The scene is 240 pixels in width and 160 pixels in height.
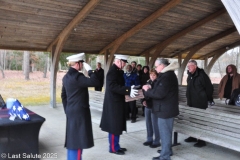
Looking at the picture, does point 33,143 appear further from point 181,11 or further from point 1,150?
point 181,11

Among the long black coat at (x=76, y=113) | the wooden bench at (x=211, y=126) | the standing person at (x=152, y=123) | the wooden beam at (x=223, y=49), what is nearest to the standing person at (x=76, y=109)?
the long black coat at (x=76, y=113)

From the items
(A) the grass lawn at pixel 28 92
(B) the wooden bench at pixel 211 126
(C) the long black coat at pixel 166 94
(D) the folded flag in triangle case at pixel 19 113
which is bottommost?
(A) the grass lawn at pixel 28 92

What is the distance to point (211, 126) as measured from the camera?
388cm

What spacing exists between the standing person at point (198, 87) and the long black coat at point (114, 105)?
1405mm

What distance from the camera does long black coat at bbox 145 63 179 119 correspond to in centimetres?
337

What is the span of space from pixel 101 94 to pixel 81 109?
3.94 meters

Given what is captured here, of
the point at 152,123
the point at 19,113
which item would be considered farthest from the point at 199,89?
the point at 19,113

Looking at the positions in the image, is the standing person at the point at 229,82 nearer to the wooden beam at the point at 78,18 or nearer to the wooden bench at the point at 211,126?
the wooden bench at the point at 211,126

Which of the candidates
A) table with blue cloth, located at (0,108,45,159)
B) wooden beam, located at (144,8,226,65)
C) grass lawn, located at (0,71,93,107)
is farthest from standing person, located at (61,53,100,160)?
wooden beam, located at (144,8,226,65)

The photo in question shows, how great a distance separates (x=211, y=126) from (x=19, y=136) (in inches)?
116

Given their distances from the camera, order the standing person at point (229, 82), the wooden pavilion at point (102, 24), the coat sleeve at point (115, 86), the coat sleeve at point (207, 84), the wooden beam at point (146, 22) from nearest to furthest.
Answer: the coat sleeve at point (115, 86) < the coat sleeve at point (207, 84) < the standing person at point (229, 82) < the wooden pavilion at point (102, 24) < the wooden beam at point (146, 22)

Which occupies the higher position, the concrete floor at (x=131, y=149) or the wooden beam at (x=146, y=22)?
the wooden beam at (x=146, y=22)

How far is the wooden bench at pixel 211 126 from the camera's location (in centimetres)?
351

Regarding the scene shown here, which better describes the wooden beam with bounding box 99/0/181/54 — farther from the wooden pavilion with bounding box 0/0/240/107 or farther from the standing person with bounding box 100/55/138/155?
the standing person with bounding box 100/55/138/155
